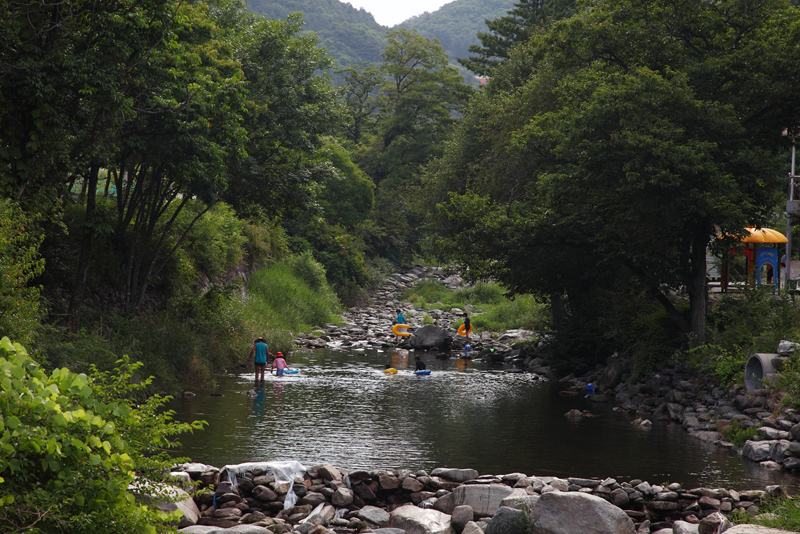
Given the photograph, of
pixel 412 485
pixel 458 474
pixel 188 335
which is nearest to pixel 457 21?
pixel 188 335

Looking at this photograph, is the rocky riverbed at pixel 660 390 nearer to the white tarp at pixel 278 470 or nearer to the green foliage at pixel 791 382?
the green foliage at pixel 791 382

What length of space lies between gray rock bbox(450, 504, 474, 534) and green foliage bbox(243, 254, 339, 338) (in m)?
19.6

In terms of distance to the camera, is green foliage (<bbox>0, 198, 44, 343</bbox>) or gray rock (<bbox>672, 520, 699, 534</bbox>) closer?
gray rock (<bbox>672, 520, 699, 534</bbox>)

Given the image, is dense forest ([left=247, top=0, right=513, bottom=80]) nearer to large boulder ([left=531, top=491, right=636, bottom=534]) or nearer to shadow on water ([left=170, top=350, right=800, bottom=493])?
shadow on water ([left=170, top=350, right=800, bottom=493])

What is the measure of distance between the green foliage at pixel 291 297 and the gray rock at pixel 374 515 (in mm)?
18971

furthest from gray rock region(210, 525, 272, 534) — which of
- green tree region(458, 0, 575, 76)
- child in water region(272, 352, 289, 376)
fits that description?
green tree region(458, 0, 575, 76)

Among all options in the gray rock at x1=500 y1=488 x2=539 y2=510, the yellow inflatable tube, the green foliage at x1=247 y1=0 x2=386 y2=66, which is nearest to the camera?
the gray rock at x1=500 y1=488 x2=539 y2=510

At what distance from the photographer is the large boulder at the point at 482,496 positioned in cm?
955

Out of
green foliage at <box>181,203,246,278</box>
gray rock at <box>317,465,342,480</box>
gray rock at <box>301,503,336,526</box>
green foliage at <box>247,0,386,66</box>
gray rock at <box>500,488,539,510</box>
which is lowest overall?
gray rock at <box>301,503,336,526</box>

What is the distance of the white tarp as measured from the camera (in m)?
10.2

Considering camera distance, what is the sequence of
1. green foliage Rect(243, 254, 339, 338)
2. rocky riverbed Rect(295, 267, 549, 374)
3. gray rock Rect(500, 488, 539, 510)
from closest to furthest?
gray rock Rect(500, 488, 539, 510)
rocky riverbed Rect(295, 267, 549, 374)
green foliage Rect(243, 254, 339, 338)

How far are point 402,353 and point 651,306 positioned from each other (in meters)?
12.0

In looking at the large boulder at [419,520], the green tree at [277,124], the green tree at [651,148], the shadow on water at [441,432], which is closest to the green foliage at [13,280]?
the shadow on water at [441,432]

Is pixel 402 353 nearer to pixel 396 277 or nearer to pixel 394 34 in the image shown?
pixel 396 277
